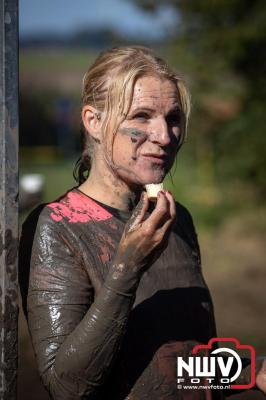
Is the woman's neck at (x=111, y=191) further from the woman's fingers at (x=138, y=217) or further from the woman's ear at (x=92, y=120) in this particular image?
the woman's fingers at (x=138, y=217)

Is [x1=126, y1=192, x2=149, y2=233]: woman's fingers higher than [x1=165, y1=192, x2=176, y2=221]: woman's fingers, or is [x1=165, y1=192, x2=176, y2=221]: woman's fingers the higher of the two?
[x1=165, y1=192, x2=176, y2=221]: woman's fingers

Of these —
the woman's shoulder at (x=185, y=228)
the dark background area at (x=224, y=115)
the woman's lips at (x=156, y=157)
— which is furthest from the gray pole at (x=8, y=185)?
the dark background area at (x=224, y=115)

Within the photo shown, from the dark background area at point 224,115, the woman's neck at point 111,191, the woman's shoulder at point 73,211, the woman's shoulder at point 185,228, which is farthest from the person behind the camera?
the dark background area at point 224,115

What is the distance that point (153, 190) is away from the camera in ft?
5.49

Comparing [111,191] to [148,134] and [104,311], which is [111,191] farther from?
[104,311]

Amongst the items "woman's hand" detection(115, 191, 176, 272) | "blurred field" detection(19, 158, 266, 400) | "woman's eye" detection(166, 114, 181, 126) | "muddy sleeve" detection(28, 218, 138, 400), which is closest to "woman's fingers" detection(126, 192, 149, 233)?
"woman's hand" detection(115, 191, 176, 272)

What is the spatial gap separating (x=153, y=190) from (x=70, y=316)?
37 centimetres

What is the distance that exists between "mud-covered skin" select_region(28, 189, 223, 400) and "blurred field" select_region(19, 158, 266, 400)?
3.45 meters

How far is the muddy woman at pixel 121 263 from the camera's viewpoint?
5.05 ft

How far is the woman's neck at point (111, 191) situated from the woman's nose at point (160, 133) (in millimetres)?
160

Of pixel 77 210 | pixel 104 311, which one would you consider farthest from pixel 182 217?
pixel 104 311

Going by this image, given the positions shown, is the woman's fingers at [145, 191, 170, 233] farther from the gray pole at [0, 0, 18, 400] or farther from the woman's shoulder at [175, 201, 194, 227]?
the woman's shoulder at [175, 201, 194, 227]

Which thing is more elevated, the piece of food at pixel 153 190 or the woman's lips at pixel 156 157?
the woman's lips at pixel 156 157

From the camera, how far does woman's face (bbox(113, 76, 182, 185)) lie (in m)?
1.77
